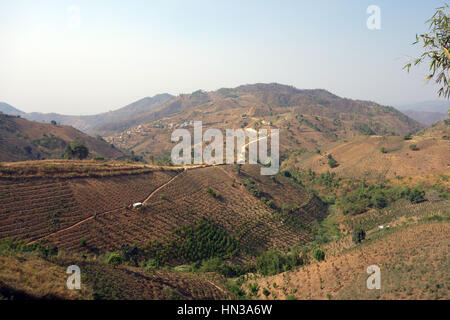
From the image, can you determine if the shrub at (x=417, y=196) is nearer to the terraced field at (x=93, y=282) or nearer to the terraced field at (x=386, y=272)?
the terraced field at (x=386, y=272)

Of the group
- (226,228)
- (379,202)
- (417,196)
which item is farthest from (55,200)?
(417,196)

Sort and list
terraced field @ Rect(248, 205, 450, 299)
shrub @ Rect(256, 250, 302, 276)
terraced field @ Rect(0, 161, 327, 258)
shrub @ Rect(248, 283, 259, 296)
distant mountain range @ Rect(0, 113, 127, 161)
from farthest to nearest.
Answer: distant mountain range @ Rect(0, 113, 127, 161), terraced field @ Rect(0, 161, 327, 258), shrub @ Rect(256, 250, 302, 276), shrub @ Rect(248, 283, 259, 296), terraced field @ Rect(248, 205, 450, 299)

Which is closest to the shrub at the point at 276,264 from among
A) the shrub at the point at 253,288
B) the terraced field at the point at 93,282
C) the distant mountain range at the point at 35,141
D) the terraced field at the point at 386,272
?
the terraced field at the point at 386,272

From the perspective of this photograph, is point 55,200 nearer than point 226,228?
Yes

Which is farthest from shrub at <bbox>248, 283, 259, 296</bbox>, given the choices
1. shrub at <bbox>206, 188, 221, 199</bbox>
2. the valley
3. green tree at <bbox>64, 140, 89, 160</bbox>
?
green tree at <bbox>64, 140, 89, 160</bbox>

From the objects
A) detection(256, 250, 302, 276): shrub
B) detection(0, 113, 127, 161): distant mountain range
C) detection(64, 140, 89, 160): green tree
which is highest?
detection(0, 113, 127, 161): distant mountain range

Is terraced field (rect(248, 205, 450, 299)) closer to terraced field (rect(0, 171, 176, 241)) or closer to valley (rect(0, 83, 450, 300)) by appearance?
valley (rect(0, 83, 450, 300))

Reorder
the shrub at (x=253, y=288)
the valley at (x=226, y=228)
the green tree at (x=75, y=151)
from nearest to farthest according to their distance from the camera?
the valley at (x=226, y=228), the shrub at (x=253, y=288), the green tree at (x=75, y=151)

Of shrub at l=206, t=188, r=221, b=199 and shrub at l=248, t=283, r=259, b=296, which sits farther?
shrub at l=206, t=188, r=221, b=199

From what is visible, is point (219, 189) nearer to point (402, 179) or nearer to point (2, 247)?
point (2, 247)

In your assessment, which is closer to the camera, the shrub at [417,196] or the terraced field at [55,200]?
the terraced field at [55,200]

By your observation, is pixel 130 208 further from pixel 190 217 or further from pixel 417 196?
pixel 417 196
